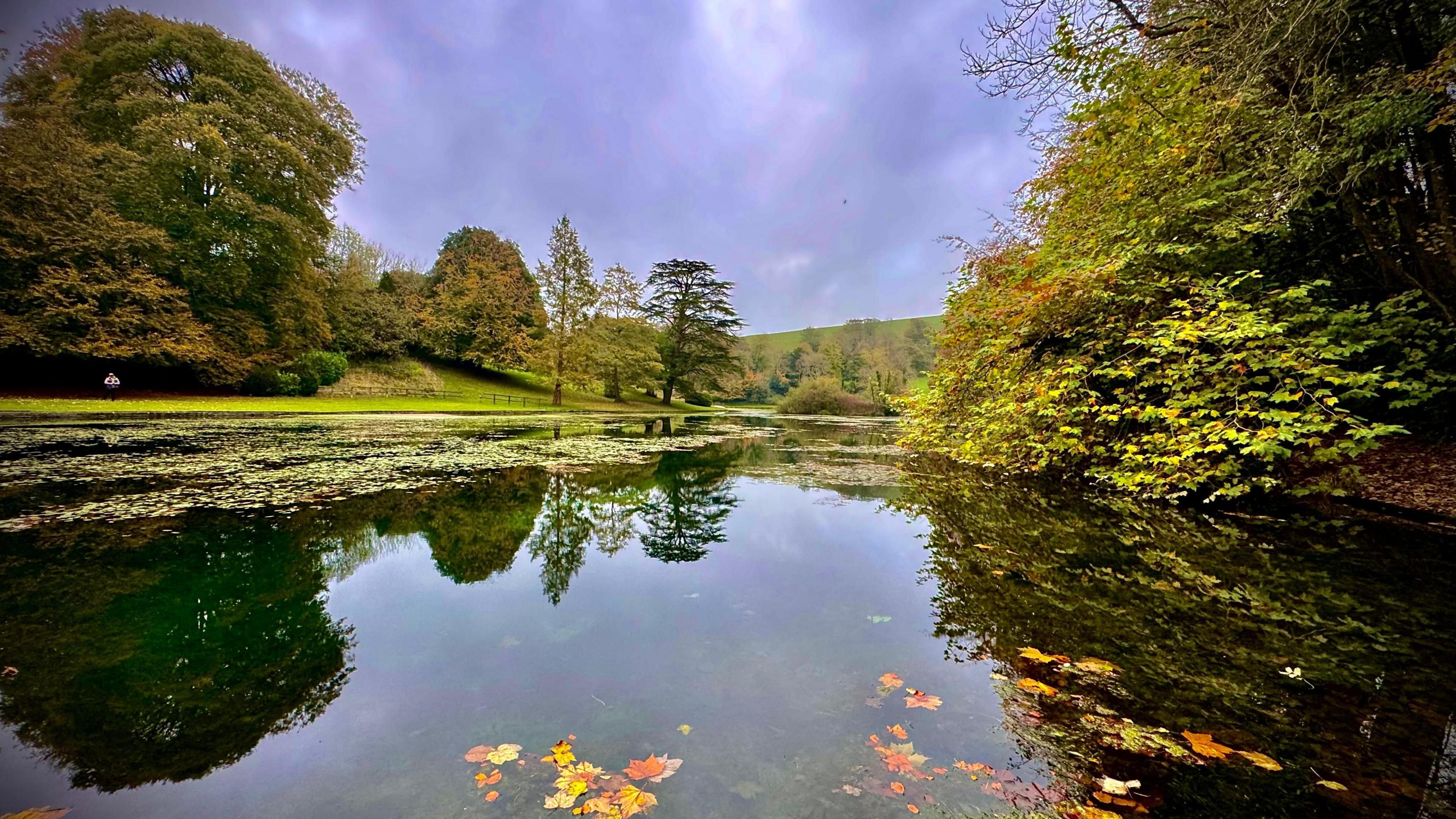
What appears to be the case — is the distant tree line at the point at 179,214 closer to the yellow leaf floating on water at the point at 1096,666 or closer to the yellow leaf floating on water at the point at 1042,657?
the yellow leaf floating on water at the point at 1042,657

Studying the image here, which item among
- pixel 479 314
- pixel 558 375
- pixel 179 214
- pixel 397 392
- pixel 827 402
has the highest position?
pixel 179 214

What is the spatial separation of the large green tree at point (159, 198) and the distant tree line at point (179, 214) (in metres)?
0.05

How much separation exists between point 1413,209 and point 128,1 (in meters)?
34.9

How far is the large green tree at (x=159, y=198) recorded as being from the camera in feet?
49.3

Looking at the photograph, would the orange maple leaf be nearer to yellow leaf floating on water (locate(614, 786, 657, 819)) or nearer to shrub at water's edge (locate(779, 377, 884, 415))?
yellow leaf floating on water (locate(614, 786, 657, 819))

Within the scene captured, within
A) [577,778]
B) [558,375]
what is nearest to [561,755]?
[577,778]

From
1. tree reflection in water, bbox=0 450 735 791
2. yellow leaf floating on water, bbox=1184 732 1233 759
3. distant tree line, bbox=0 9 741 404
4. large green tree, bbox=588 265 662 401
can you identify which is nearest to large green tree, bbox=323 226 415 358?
distant tree line, bbox=0 9 741 404

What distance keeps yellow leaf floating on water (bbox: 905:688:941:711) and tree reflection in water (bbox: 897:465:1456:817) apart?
31cm

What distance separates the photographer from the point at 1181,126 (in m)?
5.42

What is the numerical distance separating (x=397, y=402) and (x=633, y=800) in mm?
25360

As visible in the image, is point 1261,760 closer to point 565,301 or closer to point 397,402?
point 397,402

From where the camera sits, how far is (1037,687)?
2.37 meters

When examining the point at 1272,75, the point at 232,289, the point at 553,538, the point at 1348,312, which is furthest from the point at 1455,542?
the point at 232,289

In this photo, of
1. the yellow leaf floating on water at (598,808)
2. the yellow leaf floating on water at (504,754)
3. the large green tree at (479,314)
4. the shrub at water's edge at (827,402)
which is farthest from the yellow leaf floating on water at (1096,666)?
the shrub at water's edge at (827,402)
